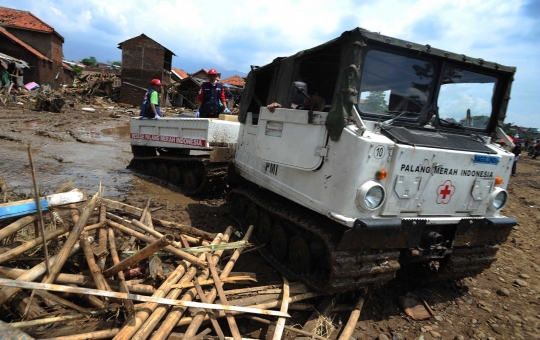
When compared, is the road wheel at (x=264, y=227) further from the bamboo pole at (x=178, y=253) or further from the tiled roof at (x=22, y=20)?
the tiled roof at (x=22, y=20)

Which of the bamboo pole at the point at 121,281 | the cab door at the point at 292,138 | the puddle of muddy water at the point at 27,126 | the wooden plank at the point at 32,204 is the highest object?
the cab door at the point at 292,138

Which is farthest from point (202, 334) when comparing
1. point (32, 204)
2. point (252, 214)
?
point (252, 214)

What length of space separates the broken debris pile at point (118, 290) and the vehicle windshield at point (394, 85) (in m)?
2.15

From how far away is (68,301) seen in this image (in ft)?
9.36

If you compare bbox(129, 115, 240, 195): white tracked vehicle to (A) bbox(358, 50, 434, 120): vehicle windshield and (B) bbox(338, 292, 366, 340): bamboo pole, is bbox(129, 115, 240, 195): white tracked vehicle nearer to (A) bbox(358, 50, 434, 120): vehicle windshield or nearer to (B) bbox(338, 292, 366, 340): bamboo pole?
(A) bbox(358, 50, 434, 120): vehicle windshield

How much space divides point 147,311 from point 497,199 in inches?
152

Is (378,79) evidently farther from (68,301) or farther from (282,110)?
(68,301)

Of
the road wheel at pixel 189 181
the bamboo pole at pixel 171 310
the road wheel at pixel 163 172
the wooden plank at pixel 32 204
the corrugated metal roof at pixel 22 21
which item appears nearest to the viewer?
the bamboo pole at pixel 171 310

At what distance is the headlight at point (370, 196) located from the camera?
3.17m

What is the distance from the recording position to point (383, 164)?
326cm

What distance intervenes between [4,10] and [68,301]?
150ft

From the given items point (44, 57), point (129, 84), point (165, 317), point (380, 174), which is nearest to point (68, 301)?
point (165, 317)

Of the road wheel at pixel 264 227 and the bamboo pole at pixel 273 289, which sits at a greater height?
the road wheel at pixel 264 227

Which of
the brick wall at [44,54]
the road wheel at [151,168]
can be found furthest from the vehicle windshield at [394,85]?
the brick wall at [44,54]
